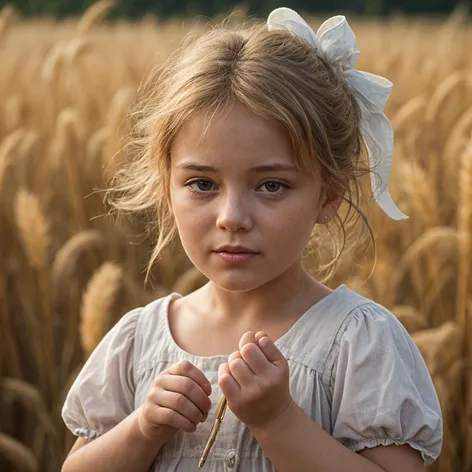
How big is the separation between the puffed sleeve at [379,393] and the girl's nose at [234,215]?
0.24m

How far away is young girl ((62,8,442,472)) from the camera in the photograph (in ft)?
4.74

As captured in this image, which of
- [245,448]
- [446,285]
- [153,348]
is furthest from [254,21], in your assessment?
[446,285]

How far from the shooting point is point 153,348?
65.6 inches

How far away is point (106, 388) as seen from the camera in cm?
167

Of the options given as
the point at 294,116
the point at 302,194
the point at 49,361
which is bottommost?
the point at 49,361

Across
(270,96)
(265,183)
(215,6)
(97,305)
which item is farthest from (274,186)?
(215,6)

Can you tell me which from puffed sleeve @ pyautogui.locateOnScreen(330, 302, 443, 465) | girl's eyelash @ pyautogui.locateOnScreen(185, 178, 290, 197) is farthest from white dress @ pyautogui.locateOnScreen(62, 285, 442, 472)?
girl's eyelash @ pyautogui.locateOnScreen(185, 178, 290, 197)

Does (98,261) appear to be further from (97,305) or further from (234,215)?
(234,215)

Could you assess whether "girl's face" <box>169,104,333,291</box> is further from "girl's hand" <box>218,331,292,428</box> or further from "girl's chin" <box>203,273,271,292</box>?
"girl's hand" <box>218,331,292,428</box>

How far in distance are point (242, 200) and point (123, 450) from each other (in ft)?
1.43

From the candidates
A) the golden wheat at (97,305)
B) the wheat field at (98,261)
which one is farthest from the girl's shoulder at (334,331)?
the golden wheat at (97,305)

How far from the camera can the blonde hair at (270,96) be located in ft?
4.86

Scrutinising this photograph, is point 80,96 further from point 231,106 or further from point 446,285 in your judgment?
point 231,106

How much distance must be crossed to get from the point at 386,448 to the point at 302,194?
0.39 m
